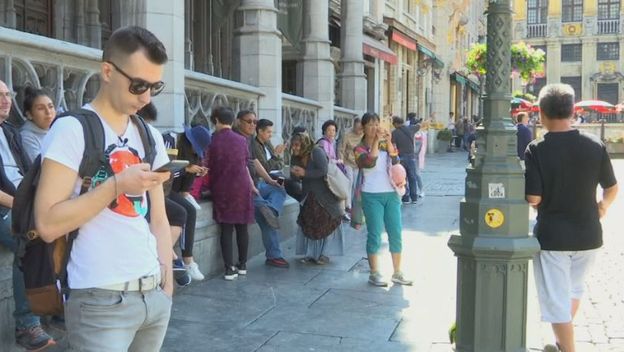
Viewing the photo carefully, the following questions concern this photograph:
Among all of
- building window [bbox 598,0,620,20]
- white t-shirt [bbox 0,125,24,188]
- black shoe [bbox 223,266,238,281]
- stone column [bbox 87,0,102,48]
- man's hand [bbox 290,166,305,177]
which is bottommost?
black shoe [bbox 223,266,238,281]

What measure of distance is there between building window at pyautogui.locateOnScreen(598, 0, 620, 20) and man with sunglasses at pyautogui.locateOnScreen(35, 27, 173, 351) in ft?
221

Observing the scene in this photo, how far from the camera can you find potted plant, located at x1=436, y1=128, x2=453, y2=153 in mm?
35125

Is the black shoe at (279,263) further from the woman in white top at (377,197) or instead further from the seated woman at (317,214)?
the woman in white top at (377,197)

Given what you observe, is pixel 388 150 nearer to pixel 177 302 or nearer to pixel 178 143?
pixel 178 143

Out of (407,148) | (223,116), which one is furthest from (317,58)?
(223,116)

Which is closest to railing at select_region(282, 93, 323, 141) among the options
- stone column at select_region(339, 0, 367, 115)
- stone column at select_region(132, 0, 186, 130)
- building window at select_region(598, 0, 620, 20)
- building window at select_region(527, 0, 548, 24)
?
stone column at select_region(339, 0, 367, 115)

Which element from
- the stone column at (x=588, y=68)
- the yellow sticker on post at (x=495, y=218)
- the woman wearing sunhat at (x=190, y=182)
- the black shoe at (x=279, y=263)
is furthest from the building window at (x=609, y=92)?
the yellow sticker on post at (x=495, y=218)

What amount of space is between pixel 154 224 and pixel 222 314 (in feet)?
11.6

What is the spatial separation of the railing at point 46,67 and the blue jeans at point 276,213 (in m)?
2.45

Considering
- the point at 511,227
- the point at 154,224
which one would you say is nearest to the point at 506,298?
the point at 511,227

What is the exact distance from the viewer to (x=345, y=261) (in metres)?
8.69

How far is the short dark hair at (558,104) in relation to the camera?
4609 millimetres

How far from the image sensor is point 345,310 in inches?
255

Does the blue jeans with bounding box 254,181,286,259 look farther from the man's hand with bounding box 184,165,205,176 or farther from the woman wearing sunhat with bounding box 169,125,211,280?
the man's hand with bounding box 184,165,205,176
